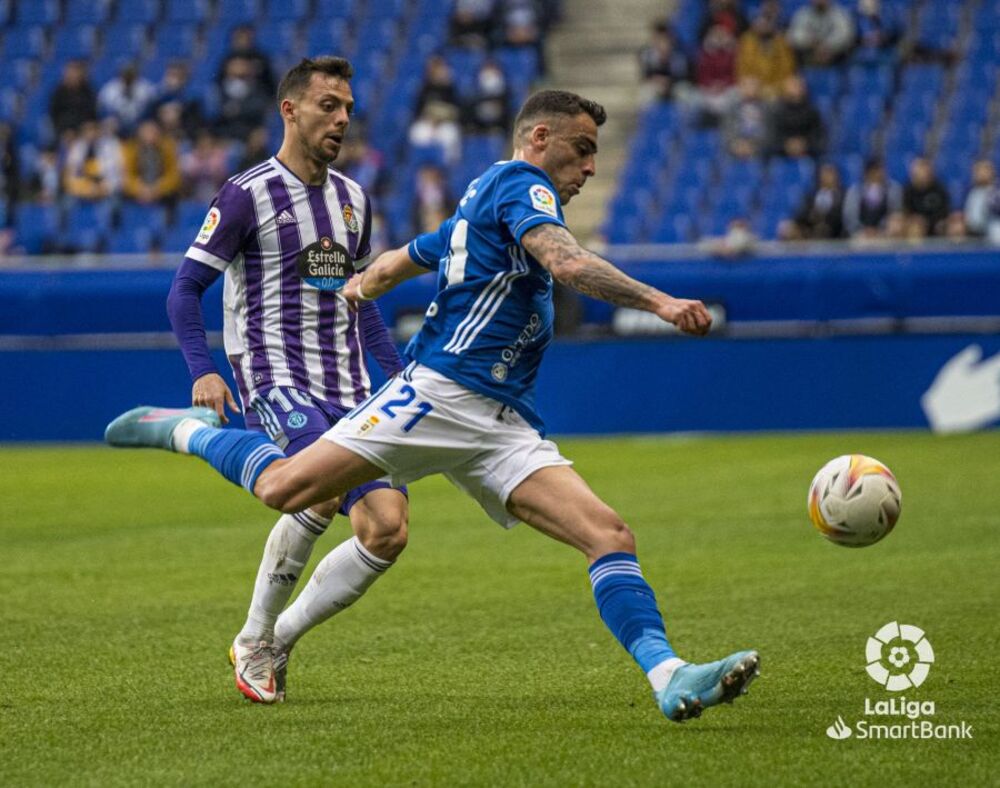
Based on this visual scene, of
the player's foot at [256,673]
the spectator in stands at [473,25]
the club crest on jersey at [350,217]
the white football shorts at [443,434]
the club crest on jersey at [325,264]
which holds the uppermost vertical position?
the club crest on jersey at [350,217]

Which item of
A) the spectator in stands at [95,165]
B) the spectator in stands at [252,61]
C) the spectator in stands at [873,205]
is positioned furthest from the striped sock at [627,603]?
the spectator in stands at [252,61]

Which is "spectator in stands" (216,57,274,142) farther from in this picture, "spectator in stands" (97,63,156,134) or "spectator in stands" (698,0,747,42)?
"spectator in stands" (698,0,747,42)

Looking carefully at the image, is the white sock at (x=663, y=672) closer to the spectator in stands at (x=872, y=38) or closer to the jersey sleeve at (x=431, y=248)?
the jersey sleeve at (x=431, y=248)

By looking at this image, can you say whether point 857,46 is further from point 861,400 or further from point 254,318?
point 254,318

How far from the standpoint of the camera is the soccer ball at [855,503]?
6043 mm

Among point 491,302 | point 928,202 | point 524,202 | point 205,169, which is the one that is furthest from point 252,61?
point 524,202

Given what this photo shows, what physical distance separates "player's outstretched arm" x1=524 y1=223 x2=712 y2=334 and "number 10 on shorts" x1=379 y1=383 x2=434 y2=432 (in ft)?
2.13

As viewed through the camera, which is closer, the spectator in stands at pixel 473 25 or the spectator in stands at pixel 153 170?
the spectator in stands at pixel 153 170

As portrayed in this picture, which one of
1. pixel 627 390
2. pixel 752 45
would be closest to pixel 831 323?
pixel 627 390

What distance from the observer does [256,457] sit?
19.4 ft

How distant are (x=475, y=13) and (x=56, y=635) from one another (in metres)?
16.9

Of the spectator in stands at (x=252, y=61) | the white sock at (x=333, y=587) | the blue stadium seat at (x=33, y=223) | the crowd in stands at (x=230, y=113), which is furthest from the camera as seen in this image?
the spectator in stands at (x=252, y=61)

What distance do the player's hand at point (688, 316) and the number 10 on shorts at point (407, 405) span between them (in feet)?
3.41

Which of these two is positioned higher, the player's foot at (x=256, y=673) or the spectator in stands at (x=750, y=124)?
the player's foot at (x=256, y=673)
